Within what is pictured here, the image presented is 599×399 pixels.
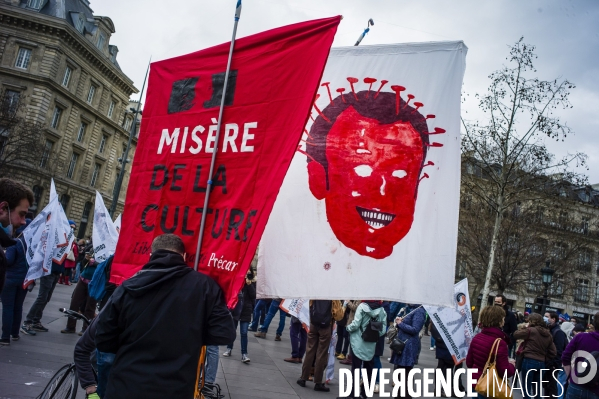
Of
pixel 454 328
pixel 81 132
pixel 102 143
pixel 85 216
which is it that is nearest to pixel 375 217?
pixel 454 328

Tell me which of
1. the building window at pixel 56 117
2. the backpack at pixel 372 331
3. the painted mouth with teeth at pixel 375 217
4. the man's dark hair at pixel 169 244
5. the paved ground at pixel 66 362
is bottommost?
the paved ground at pixel 66 362

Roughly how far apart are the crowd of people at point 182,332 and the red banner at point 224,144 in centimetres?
30

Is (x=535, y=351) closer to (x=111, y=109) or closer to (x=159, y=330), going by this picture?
(x=159, y=330)

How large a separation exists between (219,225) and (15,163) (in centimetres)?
3930

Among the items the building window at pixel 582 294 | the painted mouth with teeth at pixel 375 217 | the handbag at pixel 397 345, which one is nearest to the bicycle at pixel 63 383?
the painted mouth with teeth at pixel 375 217

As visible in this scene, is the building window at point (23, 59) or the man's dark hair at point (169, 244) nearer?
the man's dark hair at point (169, 244)

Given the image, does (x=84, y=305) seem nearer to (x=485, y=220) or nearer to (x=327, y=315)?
(x=327, y=315)

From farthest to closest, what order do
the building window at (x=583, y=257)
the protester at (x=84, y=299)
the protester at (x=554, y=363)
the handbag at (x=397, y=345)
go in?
the building window at (x=583, y=257)
the protester at (x=84, y=299)
the protester at (x=554, y=363)
the handbag at (x=397, y=345)

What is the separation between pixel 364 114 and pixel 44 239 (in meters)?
7.02

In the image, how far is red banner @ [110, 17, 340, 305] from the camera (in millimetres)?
2965

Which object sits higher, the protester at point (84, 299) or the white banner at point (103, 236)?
the white banner at point (103, 236)

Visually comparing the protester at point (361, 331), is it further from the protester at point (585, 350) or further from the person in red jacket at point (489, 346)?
the protester at point (585, 350)

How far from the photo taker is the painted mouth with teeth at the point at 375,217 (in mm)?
3334

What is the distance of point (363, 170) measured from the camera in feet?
11.1
